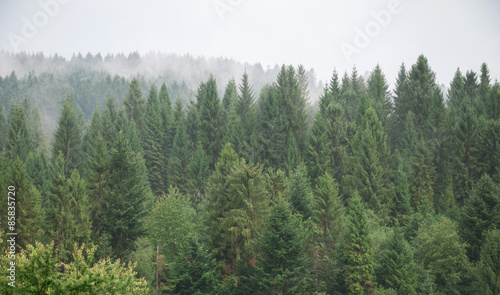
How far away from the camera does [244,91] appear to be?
77.2 metres

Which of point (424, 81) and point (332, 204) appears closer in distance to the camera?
point (332, 204)

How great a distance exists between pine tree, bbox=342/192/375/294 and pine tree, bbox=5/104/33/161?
213ft

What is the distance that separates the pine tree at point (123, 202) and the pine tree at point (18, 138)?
A: 45.3m

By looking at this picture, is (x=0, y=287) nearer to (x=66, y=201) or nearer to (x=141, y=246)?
(x=66, y=201)

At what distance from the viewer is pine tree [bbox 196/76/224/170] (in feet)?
229

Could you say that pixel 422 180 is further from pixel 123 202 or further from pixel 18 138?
pixel 18 138

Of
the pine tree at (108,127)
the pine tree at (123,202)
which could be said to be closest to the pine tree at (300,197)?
the pine tree at (123,202)

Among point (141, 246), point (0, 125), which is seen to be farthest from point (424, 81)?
point (0, 125)

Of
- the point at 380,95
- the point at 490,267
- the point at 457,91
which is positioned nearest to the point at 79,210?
the point at 490,267

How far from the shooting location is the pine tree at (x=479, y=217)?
38812 mm

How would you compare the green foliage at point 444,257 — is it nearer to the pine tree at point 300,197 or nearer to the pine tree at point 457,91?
the pine tree at point 300,197

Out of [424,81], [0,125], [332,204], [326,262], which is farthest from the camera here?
[0,125]

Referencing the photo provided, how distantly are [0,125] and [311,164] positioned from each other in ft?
258

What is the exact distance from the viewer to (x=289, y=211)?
116ft
